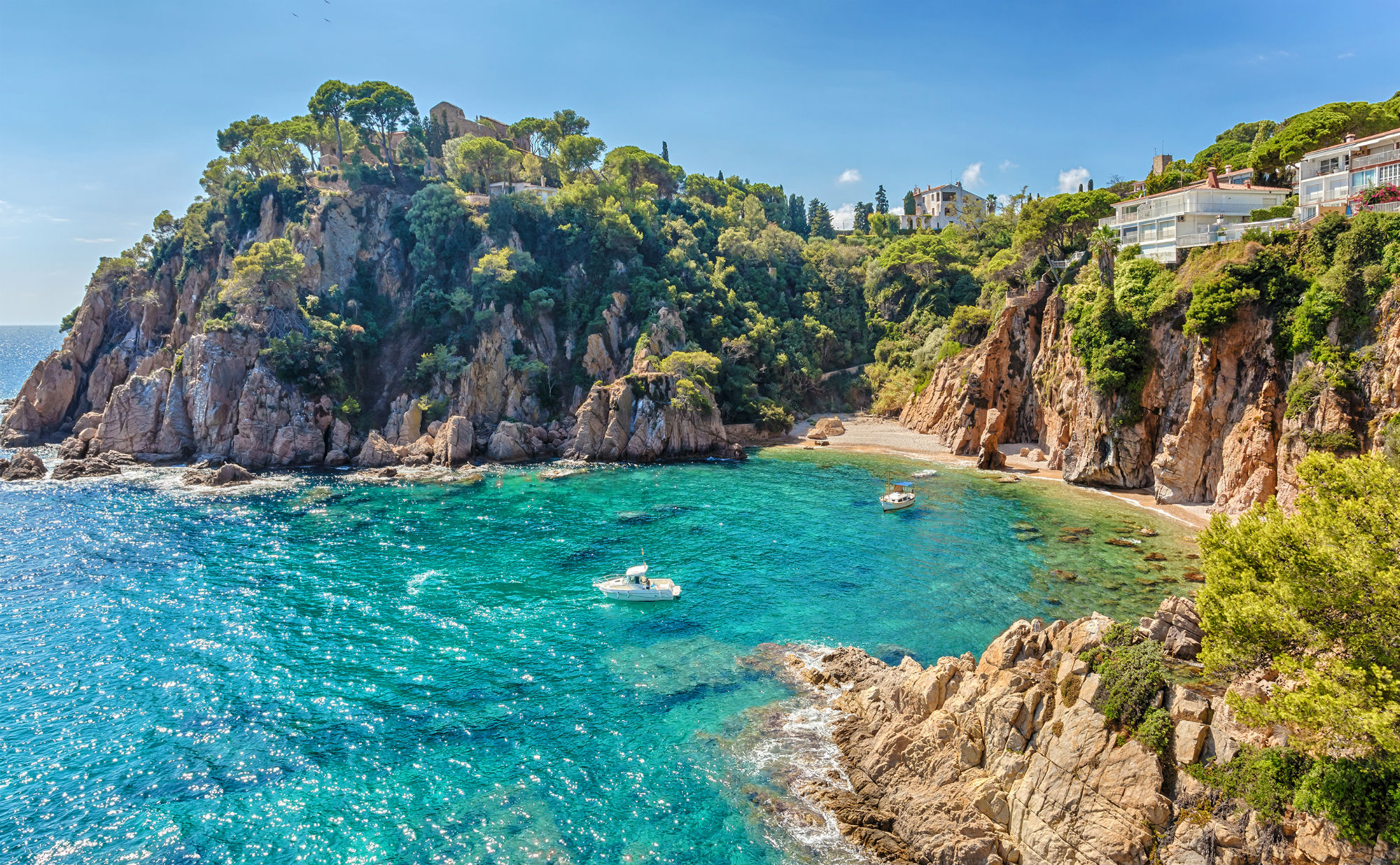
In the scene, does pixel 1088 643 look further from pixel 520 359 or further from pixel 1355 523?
pixel 520 359

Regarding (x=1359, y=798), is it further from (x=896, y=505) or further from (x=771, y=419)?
(x=771, y=419)

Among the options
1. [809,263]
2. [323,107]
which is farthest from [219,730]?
[323,107]

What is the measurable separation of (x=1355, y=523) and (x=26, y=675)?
48308 mm

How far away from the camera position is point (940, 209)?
130 metres

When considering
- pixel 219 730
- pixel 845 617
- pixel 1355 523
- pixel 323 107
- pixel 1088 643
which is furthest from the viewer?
pixel 323 107

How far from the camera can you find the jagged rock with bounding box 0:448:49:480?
6369 cm

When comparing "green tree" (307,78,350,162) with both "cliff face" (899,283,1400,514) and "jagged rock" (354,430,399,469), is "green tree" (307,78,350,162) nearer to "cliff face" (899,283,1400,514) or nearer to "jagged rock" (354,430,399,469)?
"jagged rock" (354,430,399,469)

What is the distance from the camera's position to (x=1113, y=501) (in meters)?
51.7

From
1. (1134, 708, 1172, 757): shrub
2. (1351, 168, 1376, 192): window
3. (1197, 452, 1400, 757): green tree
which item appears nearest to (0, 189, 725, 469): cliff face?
(1351, 168, 1376, 192): window

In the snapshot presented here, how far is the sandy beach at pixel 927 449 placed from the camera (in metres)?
A: 48.2

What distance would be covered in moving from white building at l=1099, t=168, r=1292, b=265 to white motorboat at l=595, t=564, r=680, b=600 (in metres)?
45.4

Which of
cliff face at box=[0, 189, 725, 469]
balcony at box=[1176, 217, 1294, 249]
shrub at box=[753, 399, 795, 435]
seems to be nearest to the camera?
balcony at box=[1176, 217, 1294, 249]

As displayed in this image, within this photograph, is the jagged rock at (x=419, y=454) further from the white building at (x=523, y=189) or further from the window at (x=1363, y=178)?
the window at (x=1363, y=178)

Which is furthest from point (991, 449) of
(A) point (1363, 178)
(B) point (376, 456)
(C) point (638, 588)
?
(B) point (376, 456)
